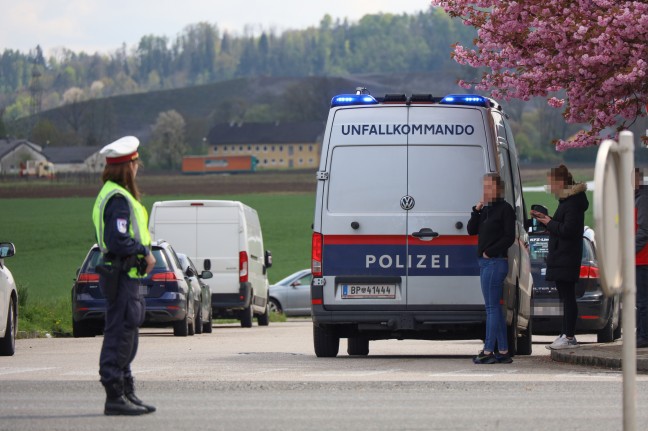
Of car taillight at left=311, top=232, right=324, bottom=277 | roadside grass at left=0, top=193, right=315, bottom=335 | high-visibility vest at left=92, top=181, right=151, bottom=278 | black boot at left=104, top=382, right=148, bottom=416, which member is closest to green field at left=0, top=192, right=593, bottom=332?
roadside grass at left=0, top=193, right=315, bottom=335

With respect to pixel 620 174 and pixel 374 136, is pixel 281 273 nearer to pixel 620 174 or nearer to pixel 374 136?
pixel 374 136

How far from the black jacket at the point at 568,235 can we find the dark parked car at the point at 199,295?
992cm

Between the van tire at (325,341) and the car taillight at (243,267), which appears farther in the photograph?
the car taillight at (243,267)

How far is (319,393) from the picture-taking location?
37.6 ft

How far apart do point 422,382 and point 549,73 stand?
21.0 ft

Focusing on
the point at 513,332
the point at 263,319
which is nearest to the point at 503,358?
the point at 513,332

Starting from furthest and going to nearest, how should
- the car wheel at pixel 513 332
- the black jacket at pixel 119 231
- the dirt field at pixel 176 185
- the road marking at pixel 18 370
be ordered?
1. the dirt field at pixel 176 185
2. the car wheel at pixel 513 332
3. the road marking at pixel 18 370
4. the black jacket at pixel 119 231

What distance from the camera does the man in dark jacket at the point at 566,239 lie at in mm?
16828

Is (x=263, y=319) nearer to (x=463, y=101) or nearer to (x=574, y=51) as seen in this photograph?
(x=574, y=51)

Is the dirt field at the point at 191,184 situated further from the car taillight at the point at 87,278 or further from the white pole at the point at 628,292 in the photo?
the white pole at the point at 628,292

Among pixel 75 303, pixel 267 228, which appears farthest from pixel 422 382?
pixel 267 228

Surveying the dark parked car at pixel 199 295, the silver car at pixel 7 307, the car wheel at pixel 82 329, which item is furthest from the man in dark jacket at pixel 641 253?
the dark parked car at pixel 199 295

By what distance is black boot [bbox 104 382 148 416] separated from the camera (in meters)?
9.71

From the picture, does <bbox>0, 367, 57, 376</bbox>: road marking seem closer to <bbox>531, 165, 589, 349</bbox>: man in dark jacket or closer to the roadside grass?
<bbox>531, 165, 589, 349</bbox>: man in dark jacket
